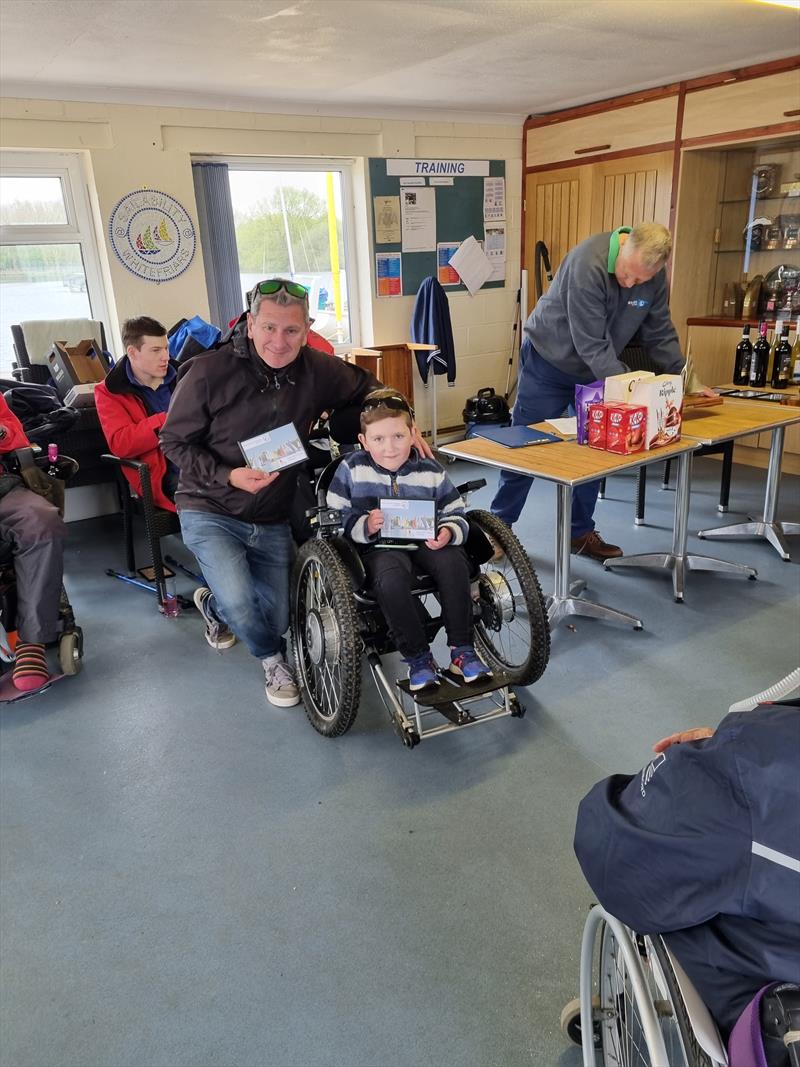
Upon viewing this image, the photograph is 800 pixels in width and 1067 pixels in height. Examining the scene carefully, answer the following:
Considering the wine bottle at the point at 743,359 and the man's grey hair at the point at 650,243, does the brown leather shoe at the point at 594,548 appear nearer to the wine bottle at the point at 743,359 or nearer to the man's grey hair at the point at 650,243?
the man's grey hair at the point at 650,243

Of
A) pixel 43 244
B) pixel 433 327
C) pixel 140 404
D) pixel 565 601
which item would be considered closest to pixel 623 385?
pixel 565 601

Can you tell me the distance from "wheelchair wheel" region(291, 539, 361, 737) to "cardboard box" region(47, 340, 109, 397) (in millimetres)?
2286

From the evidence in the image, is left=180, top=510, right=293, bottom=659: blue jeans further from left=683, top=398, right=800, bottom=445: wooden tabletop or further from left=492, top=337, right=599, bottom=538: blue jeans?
left=683, top=398, right=800, bottom=445: wooden tabletop

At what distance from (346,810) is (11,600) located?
1.44 m

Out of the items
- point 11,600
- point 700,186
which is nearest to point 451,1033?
point 11,600

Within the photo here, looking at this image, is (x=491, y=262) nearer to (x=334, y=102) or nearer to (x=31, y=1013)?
(x=334, y=102)

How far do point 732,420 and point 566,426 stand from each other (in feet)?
2.26

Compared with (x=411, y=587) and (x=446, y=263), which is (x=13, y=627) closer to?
(x=411, y=587)

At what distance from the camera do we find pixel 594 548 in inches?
140

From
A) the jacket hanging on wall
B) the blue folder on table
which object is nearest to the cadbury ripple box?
the blue folder on table

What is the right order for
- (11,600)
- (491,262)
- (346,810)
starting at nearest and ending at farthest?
(346,810) < (11,600) < (491,262)

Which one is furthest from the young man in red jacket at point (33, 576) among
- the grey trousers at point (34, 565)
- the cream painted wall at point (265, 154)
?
the cream painted wall at point (265, 154)

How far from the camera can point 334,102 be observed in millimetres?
4938

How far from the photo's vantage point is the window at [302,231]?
5.18 meters
